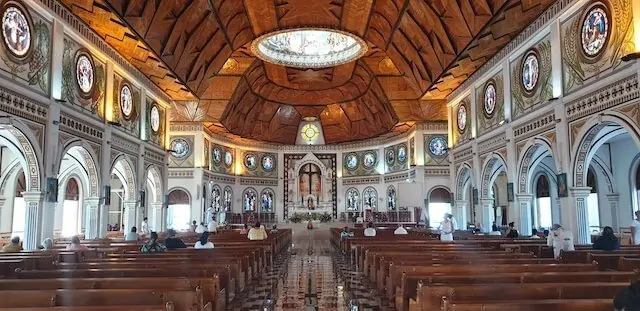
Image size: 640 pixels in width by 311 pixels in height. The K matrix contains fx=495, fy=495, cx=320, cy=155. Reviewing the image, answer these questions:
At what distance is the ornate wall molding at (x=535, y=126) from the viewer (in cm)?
1482

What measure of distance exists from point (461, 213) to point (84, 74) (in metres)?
18.1

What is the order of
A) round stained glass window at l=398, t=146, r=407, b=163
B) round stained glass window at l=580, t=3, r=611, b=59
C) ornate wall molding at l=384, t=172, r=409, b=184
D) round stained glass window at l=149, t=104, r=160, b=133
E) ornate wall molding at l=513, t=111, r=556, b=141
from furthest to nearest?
round stained glass window at l=398, t=146, r=407, b=163
ornate wall molding at l=384, t=172, r=409, b=184
round stained glass window at l=149, t=104, r=160, b=133
ornate wall molding at l=513, t=111, r=556, b=141
round stained glass window at l=580, t=3, r=611, b=59

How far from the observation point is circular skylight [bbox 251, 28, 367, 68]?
2609cm

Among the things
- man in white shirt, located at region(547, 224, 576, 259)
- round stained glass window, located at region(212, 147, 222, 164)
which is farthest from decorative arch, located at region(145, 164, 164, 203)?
man in white shirt, located at region(547, 224, 576, 259)

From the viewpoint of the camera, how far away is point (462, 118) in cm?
2362

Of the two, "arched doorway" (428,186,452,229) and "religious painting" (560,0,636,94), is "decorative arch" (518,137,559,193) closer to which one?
"religious painting" (560,0,636,94)

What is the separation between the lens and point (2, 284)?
5.40 meters

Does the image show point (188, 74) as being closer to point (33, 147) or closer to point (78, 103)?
point (78, 103)

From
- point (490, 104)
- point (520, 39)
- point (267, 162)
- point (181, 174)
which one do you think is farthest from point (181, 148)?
point (520, 39)

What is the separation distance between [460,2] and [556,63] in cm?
360

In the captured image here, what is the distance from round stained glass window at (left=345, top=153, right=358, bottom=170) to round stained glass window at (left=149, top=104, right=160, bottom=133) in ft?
56.8

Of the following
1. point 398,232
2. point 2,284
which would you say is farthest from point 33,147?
point 398,232

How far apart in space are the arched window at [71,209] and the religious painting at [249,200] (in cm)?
1208

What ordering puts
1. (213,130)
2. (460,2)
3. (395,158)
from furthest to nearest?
(395,158) < (213,130) < (460,2)
